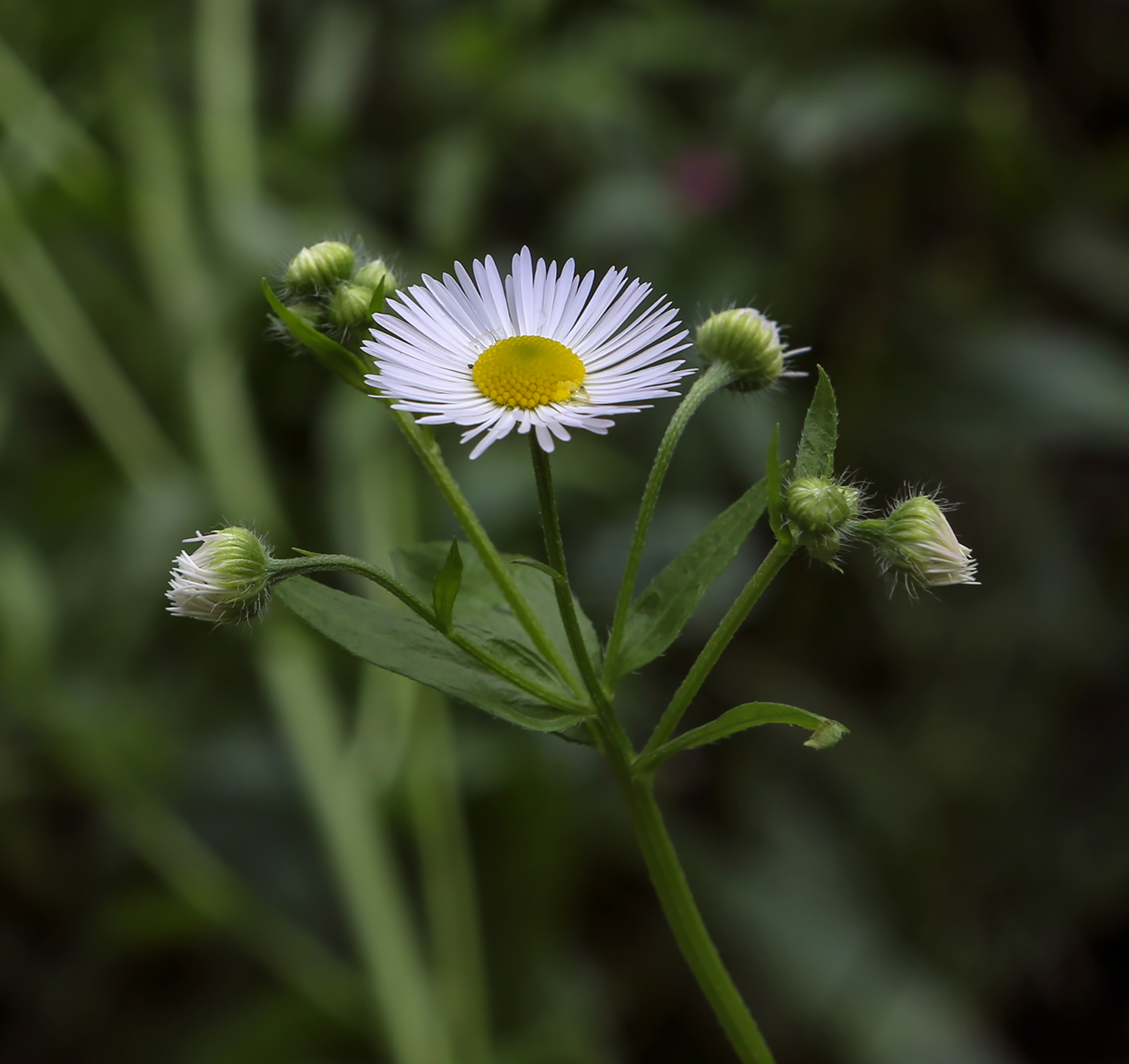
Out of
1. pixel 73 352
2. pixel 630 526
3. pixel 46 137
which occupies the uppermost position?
pixel 46 137

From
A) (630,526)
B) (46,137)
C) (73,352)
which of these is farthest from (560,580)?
(46,137)

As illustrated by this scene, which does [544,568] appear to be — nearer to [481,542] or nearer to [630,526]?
[481,542]

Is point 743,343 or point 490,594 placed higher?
point 743,343

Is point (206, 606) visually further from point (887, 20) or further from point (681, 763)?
point (887, 20)

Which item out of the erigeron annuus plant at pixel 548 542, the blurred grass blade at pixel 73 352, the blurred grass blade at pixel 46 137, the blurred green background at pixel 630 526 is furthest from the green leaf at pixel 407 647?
the blurred grass blade at pixel 46 137

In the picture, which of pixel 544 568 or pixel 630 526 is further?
pixel 630 526

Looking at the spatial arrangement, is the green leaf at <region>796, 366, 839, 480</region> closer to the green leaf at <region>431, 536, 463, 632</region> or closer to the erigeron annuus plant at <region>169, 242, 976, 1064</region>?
the erigeron annuus plant at <region>169, 242, 976, 1064</region>
